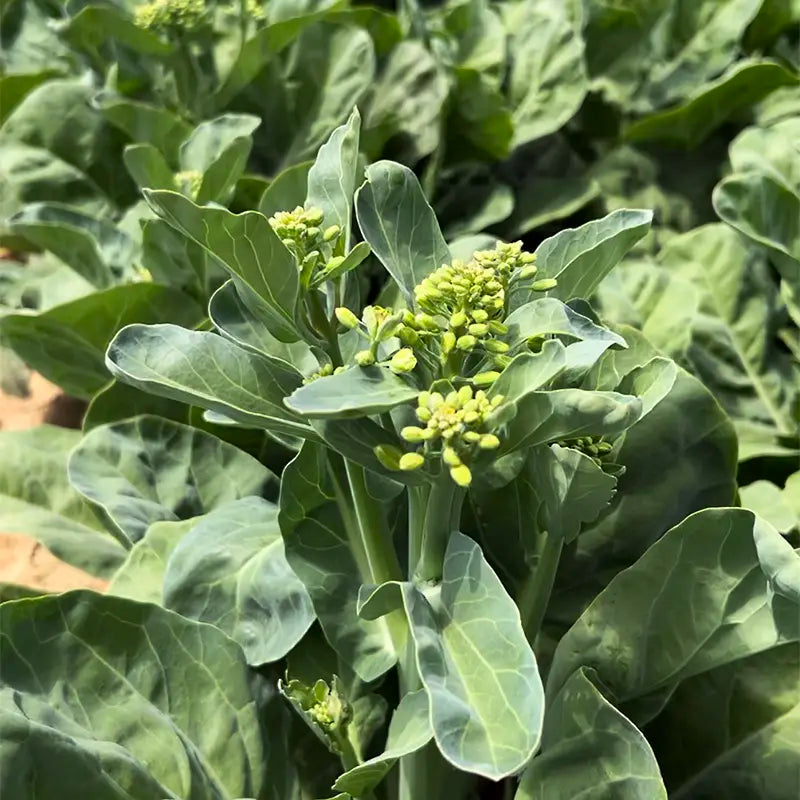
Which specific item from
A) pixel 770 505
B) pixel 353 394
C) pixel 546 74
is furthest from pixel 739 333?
pixel 353 394

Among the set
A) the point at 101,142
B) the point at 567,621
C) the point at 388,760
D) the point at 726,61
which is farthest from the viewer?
the point at 726,61

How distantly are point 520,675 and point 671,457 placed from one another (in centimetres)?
37

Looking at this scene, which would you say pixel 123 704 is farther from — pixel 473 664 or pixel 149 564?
pixel 473 664

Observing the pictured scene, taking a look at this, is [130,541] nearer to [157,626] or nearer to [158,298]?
[157,626]

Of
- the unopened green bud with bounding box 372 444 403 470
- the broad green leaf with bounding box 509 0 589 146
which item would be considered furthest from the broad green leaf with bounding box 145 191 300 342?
the broad green leaf with bounding box 509 0 589 146

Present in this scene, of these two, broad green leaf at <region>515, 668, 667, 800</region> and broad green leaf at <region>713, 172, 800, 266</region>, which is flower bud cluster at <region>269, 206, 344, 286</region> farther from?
broad green leaf at <region>713, 172, 800, 266</region>

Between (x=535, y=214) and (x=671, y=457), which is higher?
(x=671, y=457)

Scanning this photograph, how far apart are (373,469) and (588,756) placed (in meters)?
0.26

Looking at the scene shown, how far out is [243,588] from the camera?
31.4 inches

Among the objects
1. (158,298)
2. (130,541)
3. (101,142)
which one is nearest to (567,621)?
(130,541)

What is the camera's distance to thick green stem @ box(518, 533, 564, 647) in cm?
75

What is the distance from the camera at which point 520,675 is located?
1.82 ft

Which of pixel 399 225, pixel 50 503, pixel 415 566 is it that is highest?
pixel 399 225

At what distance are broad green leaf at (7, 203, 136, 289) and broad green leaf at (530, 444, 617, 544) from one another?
2.51ft
